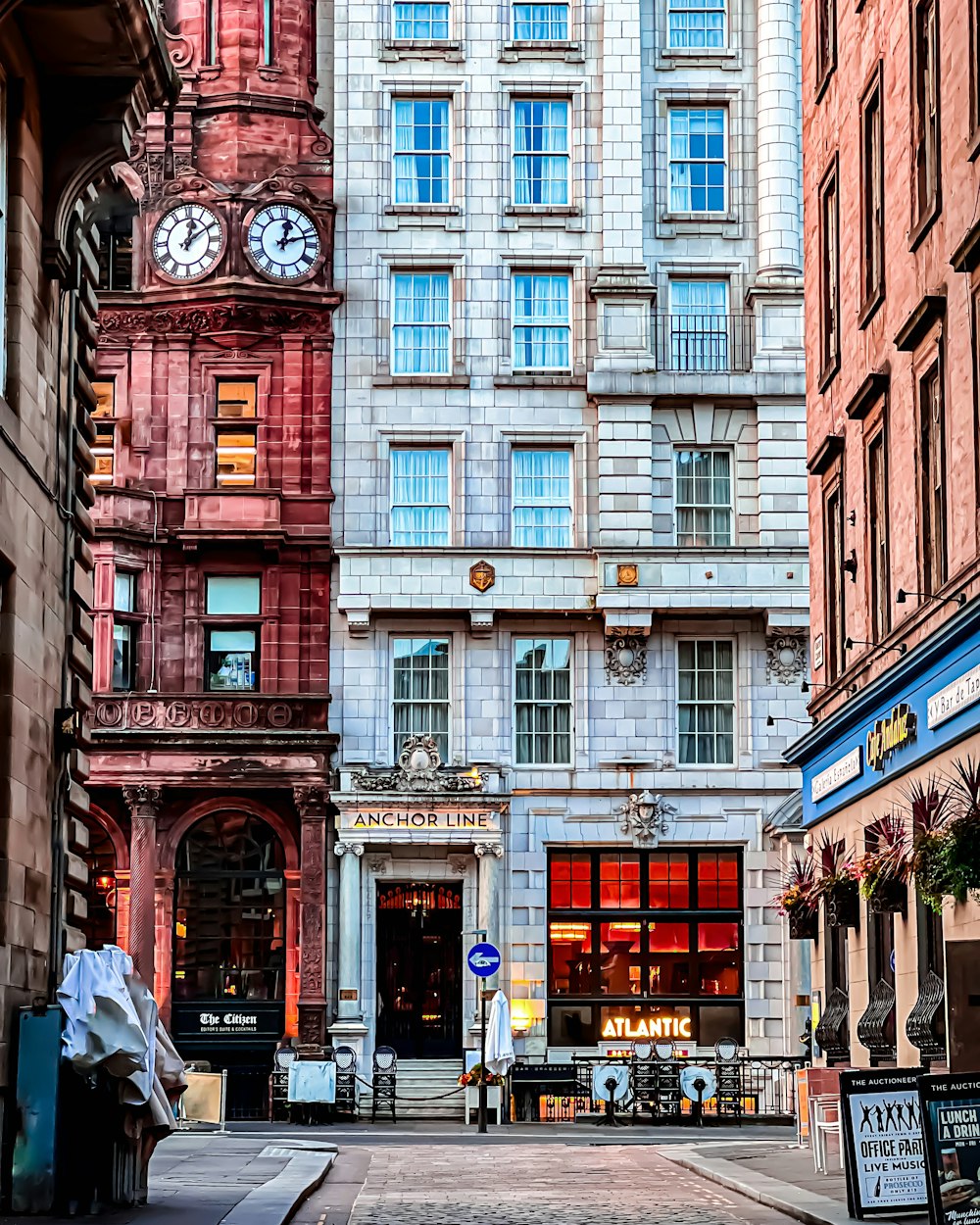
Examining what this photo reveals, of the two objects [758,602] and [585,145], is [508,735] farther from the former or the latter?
[585,145]

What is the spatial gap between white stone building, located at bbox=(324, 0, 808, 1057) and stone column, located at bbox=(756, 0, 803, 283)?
0.08 m

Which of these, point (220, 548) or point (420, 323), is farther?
point (420, 323)

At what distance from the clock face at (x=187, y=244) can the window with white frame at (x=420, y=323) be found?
164 inches

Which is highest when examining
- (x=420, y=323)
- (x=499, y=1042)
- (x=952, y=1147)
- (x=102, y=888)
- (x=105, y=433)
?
(x=420, y=323)

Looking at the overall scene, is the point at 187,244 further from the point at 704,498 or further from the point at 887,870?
the point at 887,870

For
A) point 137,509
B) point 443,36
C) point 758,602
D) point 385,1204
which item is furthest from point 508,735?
point 385,1204

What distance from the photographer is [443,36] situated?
5003cm

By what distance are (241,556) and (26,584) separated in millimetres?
27839

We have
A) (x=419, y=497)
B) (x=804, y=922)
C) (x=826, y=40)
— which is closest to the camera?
(x=804, y=922)

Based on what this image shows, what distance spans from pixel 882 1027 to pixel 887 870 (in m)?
3.32

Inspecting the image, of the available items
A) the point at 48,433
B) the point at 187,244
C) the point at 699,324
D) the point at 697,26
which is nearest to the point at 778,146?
the point at 697,26

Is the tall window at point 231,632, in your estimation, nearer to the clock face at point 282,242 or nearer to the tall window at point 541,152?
the clock face at point 282,242

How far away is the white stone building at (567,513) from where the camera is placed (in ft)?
154

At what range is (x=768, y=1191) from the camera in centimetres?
2255
